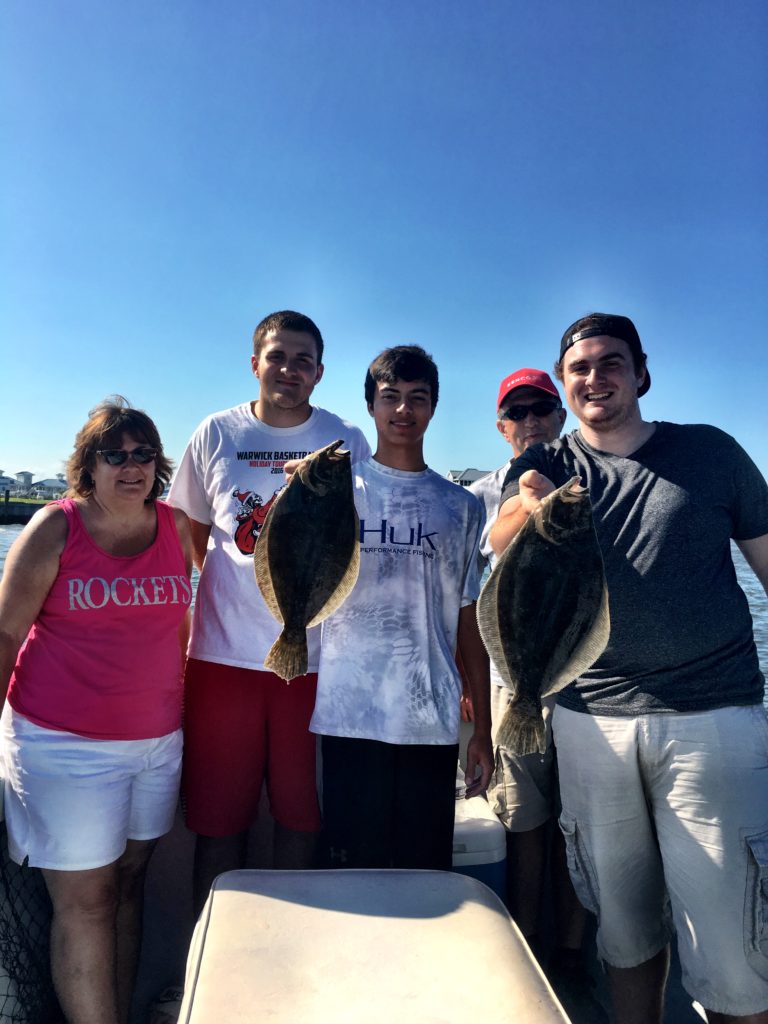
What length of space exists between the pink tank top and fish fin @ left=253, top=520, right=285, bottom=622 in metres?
0.55

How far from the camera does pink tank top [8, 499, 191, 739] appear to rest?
2561mm

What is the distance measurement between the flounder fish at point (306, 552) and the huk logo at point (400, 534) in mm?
360

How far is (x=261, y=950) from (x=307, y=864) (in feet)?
4.40

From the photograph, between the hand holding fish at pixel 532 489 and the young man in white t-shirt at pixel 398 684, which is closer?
the hand holding fish at pixel 532 489

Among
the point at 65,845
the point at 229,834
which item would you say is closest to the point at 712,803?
the point at 229,834

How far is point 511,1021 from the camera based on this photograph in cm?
158

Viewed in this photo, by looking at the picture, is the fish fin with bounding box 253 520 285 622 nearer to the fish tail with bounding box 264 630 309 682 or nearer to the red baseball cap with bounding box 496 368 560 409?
the fish tail with bounding box 264 630 309 682

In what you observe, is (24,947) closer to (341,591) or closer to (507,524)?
(341,591)

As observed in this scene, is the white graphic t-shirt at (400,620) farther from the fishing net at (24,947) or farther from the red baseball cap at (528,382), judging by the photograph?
the red baseball cap at (528,382)

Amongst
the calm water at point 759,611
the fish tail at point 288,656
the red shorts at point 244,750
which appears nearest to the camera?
the fish tail at point 288,656

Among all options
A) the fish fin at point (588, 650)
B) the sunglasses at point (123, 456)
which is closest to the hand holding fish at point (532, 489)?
the fish fin at point (588, 650)

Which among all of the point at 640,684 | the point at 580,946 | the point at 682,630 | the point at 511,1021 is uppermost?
the point at 682,630

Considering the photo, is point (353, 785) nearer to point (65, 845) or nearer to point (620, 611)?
point (65, 845)

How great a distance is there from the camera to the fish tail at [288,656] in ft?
8.01
